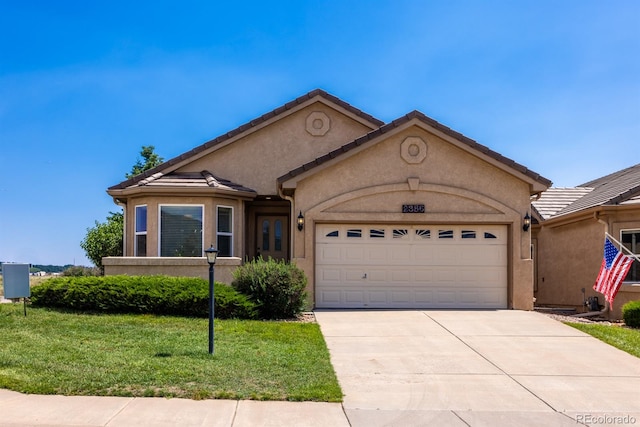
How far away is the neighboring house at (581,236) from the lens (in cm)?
1487

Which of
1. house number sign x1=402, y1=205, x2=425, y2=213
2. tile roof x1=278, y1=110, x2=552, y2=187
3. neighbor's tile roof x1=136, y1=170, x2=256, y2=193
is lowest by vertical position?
house number sign x1=402, y1=205, x2=425, y2=213

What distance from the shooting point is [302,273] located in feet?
42.3

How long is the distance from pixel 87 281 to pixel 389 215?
7.52m

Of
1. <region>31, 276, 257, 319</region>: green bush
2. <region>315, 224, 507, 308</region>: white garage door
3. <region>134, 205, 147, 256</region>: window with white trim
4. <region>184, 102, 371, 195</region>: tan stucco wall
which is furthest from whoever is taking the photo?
<region>184, 102, 371, 195</region>: tan stucco wall

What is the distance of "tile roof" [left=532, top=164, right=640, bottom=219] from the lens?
15.0 meters

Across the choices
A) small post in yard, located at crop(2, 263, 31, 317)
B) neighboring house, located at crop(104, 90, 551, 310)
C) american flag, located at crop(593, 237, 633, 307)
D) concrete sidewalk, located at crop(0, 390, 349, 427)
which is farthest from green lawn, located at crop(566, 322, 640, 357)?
small post in yard, located at crop(2, 263, 31, 317)

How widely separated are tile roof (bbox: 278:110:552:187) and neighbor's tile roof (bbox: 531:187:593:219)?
5336 mm

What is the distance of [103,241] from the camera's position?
25859mm

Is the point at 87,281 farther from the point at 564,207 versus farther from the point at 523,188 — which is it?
the point at 564,207

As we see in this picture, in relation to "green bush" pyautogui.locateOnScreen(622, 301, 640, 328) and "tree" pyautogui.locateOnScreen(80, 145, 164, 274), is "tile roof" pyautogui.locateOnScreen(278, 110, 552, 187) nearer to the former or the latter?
"green bush" pyautogui.locateOnScreen(622, 301, 640, 328)

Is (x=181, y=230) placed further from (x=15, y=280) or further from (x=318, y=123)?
(x=318, y=123)

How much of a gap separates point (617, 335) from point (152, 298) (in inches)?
386

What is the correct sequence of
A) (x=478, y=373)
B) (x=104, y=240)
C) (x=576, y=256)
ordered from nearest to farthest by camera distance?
(x=478, y=373) → (x=576, y=256) → (x=104, y=240)

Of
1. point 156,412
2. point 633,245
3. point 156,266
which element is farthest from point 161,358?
point 633,245
